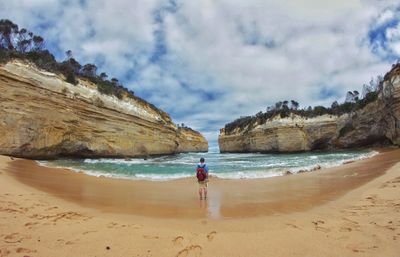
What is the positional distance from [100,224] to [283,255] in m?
3.24

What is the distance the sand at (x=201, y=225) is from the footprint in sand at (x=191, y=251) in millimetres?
14

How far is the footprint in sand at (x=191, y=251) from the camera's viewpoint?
3.83 metres

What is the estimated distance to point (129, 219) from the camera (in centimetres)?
579

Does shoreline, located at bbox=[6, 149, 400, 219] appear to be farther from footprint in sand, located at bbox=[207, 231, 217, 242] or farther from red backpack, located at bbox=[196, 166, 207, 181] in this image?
footprint in sand, located at bbox=[207, 231, 217, 242]

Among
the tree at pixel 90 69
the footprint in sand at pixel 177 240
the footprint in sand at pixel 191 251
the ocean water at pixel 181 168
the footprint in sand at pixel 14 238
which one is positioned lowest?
the footprint in sand at pixel 191 251

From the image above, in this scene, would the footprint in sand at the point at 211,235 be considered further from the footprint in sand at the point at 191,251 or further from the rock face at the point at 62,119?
the rock face at the point at 62,119

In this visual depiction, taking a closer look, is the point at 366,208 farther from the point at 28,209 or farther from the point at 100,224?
the point at 28,209

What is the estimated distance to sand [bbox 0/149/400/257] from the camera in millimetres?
3941

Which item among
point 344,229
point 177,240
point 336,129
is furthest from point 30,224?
point 336,129

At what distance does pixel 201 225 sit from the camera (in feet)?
17.7

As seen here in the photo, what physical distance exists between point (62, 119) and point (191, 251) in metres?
23.2

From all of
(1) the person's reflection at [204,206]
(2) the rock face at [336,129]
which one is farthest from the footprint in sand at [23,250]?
(2) the rock face at [336,129]

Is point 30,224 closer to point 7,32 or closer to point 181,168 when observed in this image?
point 181,168

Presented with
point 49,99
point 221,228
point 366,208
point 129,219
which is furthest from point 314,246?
point 49,99
